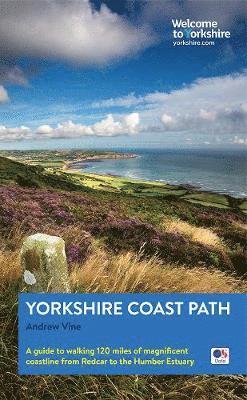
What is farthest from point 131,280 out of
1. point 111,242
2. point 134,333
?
point 111,242

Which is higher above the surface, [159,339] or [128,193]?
[128,193]

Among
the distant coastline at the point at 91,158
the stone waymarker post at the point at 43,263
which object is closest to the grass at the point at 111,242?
the distant coastline at the point at 91,158

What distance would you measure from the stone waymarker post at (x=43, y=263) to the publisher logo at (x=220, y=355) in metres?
1.88

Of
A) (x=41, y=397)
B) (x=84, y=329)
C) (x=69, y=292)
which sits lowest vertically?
(x=41, y=397)

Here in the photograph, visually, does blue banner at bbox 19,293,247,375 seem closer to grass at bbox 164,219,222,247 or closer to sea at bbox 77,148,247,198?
sea at bbox 77,148,247,198

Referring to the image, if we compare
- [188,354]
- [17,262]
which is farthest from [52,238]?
[188,354]

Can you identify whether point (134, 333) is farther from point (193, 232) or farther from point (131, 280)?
point (193, 232)

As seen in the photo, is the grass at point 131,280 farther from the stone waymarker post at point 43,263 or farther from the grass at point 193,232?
the grass at point 193,232

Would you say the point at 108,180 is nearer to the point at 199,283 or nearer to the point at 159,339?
the point at 199,283

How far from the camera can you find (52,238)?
4.45 m

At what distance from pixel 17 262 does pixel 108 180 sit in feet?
12.1

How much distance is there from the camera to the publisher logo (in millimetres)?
4793

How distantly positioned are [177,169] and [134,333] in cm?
485

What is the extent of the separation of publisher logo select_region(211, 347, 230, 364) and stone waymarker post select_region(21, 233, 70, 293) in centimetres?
188
